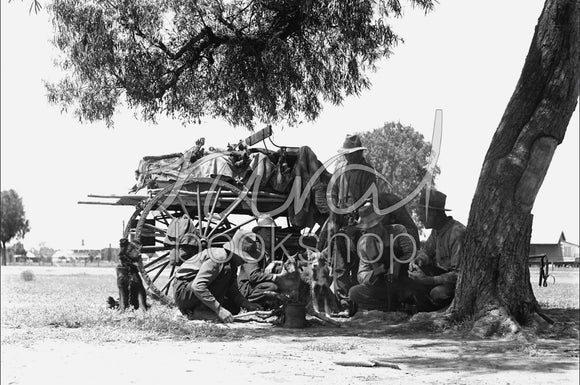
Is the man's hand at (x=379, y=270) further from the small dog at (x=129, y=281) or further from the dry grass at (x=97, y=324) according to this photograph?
the small dog at (x=129, y=281)

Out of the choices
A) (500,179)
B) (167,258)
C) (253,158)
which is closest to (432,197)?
(500,179)

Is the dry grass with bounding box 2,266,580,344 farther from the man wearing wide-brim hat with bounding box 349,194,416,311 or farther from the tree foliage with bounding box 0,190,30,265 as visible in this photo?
the tree foliage with bounding box 0,190,30,265

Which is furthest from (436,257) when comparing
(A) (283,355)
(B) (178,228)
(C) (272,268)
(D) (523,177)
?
(B) (178,228)

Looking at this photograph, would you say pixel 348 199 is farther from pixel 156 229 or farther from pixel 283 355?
pixel 283 355

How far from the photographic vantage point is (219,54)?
51.1 feet

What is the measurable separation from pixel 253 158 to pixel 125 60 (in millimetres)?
2827

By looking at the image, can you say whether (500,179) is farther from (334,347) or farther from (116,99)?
(116,99)

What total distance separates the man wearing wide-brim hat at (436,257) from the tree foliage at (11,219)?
185ft

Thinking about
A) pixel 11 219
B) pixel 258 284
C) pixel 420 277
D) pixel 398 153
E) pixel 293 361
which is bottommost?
pixel 293 361

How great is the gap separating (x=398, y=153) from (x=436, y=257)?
88.9 feet

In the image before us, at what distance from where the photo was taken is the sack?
13.9m

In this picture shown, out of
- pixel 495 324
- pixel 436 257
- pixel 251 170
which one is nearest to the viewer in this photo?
pixel 495 324

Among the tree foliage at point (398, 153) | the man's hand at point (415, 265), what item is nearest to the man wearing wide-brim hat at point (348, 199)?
the man's hand at point (415, 265)

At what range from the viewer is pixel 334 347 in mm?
8367
